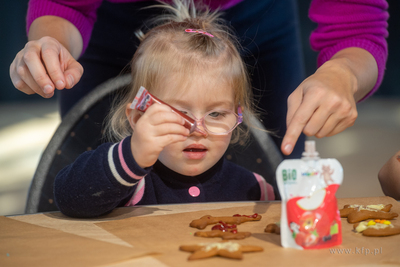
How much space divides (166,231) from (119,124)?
0.67 meters

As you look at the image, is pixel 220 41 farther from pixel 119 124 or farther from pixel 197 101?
pixel 119 124

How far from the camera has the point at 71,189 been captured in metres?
0.99

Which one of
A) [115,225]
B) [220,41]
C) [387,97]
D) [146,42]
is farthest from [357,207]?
[387,97]

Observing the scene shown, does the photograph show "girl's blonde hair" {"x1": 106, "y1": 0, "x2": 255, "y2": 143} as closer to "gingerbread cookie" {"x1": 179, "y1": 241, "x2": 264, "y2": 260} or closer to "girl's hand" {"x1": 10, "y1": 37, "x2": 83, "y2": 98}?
"girl's hand" {"x1": 10, "y1": 37, "x2": 83, "y2": 98}

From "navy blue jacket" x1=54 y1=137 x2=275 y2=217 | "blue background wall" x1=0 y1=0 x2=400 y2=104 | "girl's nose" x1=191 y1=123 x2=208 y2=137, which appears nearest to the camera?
"navy blue jacket" x1=54 y1=137 x2=275 y2=217

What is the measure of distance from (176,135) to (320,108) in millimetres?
333

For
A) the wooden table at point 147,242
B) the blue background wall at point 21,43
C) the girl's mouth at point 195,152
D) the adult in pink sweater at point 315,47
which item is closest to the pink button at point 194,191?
the girl's mouth at point 195,152

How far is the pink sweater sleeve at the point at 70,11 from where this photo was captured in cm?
145

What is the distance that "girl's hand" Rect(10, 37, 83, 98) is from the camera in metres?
0.95

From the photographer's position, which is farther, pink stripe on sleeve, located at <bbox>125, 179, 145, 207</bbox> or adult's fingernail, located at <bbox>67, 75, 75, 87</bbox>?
pink stripe on sleeve, located at <bbox>125, 179, 145, 207</bbox>

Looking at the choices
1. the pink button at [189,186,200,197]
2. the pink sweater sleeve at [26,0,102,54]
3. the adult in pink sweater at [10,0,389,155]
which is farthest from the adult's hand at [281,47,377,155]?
the pink sweater sleeve at [26,0,102,54]

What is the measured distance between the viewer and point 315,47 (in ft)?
4.98

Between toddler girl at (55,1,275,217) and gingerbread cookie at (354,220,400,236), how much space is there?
1.39 feet

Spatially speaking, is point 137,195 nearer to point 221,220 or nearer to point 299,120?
point 221,220
